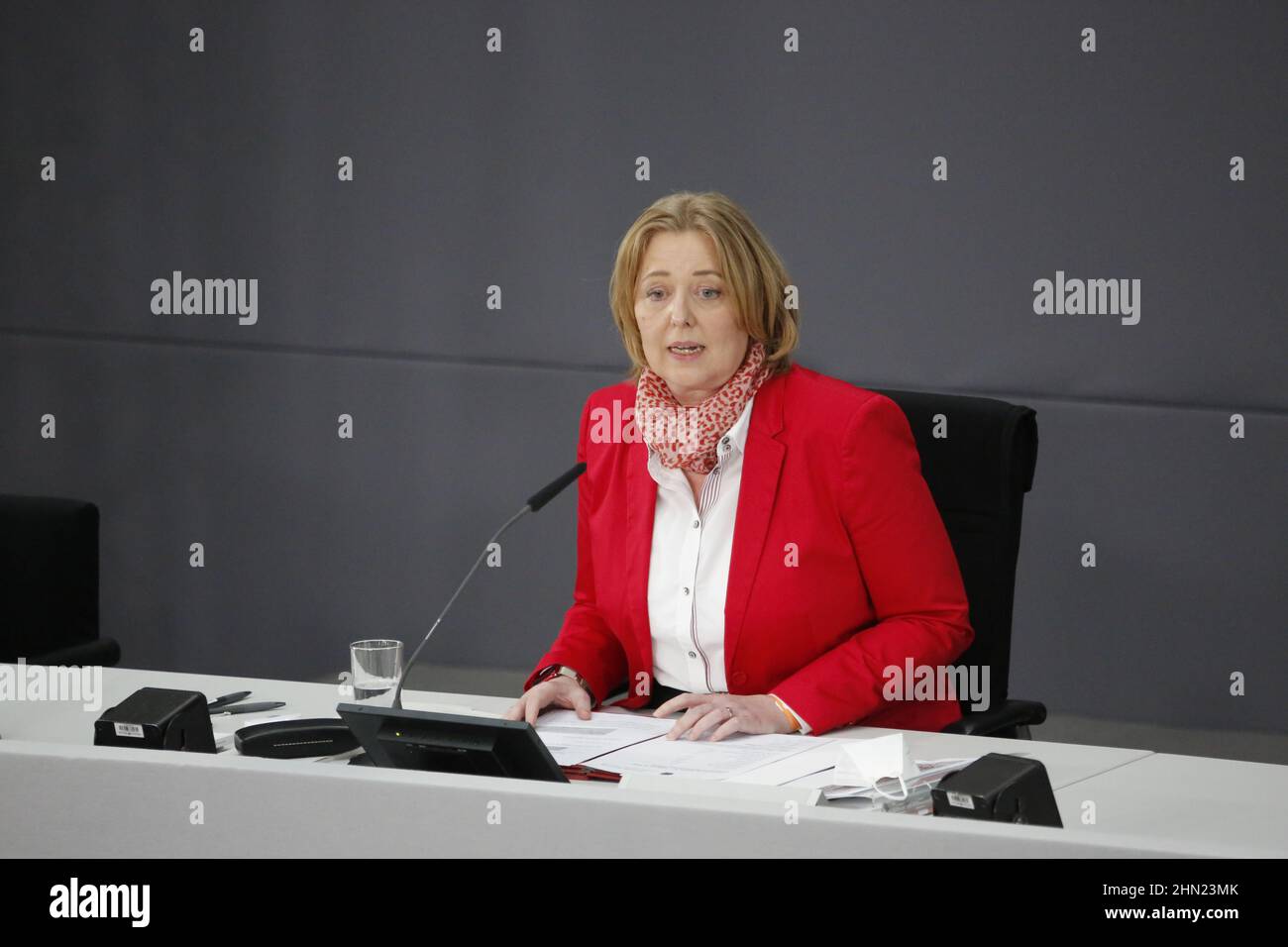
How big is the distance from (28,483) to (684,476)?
2.85 meters

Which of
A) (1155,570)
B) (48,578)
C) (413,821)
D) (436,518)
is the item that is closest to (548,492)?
(413,821)

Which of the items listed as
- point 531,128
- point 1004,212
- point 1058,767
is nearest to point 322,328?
point 531,128

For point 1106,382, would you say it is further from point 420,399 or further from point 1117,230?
point 420,399

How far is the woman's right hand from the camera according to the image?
1958 mm

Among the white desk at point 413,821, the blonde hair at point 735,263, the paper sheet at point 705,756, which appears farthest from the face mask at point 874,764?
the blonde hair at point 735,263

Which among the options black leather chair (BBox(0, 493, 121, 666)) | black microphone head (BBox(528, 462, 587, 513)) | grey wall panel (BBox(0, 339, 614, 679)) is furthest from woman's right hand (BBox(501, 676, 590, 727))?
grey wall panel (BBox(0, 339, 614, 679))

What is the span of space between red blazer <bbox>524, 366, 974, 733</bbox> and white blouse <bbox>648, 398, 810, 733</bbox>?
0.07 feet

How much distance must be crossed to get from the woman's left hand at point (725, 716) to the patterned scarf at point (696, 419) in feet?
1.29

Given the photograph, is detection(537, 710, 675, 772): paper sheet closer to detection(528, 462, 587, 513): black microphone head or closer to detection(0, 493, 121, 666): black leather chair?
detection(528, 462, 587, 513): black microphone head

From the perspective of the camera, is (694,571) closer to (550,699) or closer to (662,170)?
(550,699)

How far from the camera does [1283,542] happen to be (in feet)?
10.7

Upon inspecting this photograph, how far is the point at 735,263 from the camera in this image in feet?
7.18

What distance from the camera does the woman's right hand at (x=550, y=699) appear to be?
1.96 meters
